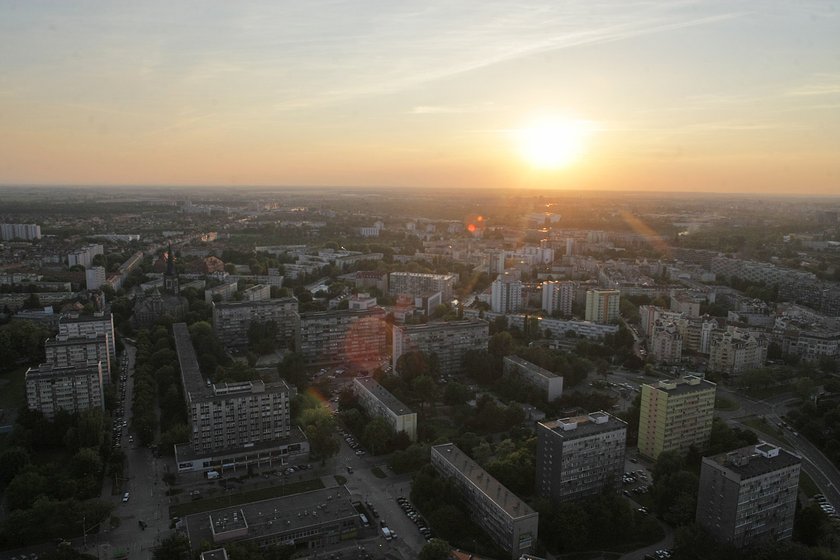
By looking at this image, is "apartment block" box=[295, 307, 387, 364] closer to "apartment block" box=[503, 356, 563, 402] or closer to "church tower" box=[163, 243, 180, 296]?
"apartment block" box=[503, 356, 563, 402]

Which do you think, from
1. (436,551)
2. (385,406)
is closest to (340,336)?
(385,406)

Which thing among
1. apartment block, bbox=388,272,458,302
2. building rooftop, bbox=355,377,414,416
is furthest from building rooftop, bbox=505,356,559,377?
apartment block, bbox=388,272,458,302

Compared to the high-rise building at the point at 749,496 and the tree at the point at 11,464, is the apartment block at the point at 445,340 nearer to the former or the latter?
the tree at the point at 11,464

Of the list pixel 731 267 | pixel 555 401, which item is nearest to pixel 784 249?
pixel 731 267

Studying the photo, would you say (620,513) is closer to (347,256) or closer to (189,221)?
(347,256)

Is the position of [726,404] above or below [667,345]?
below

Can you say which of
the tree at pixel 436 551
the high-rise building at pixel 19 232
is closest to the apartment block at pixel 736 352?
the tree at pixel 436 551

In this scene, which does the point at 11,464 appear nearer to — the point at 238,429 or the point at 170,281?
the point at 238,429
